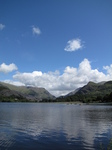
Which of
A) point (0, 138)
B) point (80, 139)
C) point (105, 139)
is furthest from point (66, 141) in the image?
point (0, 138)

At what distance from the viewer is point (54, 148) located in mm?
34406

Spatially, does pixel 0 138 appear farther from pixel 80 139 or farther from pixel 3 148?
pixel 80 139

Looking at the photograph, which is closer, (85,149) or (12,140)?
(85,149)

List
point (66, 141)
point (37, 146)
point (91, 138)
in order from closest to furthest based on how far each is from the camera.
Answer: point (37, 146) → point (66, 141) → point (91, 138)

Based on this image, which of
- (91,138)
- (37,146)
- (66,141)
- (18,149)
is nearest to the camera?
(18,149)

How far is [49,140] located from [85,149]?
32.7ft

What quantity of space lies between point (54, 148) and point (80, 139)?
9.30 m

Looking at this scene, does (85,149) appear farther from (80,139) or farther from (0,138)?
(0,138)

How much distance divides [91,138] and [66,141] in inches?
269

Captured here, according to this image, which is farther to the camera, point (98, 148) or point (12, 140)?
point (12, 140)

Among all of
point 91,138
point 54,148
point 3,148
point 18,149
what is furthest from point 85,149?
point 3,148

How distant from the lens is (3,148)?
34.1 m

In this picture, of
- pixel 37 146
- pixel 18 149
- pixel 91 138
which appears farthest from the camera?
pixel 91 138

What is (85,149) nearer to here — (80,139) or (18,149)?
(80,139)
